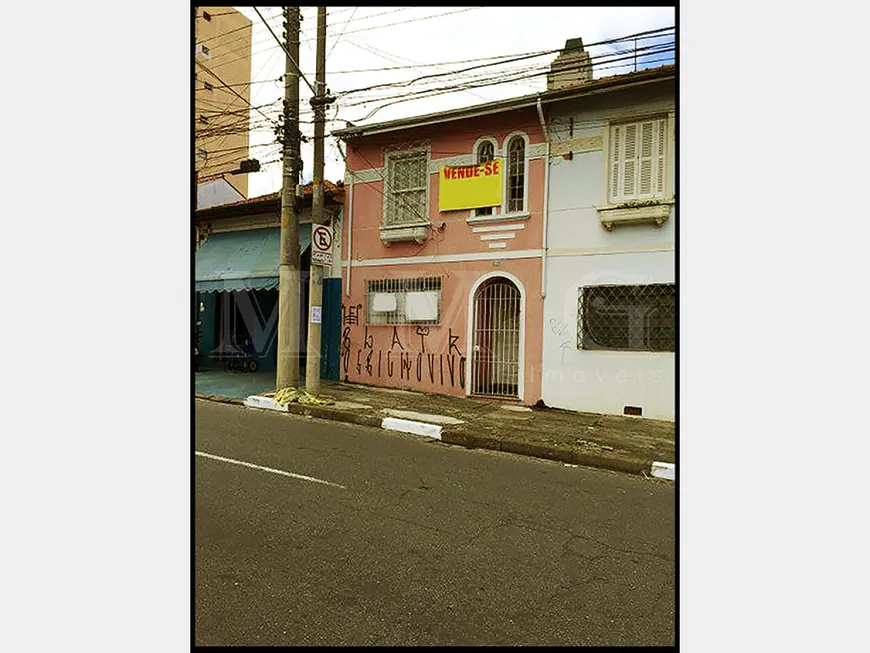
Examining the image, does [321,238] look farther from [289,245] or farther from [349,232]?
[349,232]

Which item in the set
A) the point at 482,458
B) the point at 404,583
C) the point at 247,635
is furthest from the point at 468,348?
the point at 247,635

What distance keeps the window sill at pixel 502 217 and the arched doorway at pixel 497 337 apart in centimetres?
78

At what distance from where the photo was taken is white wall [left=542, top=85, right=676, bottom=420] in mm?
5930

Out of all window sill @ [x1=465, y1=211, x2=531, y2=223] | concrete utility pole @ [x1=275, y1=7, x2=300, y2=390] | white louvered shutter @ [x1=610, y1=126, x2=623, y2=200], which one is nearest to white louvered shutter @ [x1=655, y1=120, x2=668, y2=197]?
white louvered shutter @ [x1=610, y1=126, x2=623, y2=200]

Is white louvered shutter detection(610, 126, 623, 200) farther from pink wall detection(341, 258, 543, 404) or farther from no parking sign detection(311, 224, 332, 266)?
no parking sign detection(311, 224, 332, 266)

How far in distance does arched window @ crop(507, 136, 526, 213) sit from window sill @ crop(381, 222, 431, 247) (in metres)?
1.20

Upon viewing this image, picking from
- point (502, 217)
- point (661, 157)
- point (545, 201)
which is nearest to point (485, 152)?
→ point (502, 217)

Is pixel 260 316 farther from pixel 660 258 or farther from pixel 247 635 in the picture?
pixel 247 635

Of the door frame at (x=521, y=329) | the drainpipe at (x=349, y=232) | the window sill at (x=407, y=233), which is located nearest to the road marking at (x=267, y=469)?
the door frame at (x=521, y=329)

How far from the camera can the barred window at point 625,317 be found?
587 cm

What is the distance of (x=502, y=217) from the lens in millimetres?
6590

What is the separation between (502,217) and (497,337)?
1.60 meters

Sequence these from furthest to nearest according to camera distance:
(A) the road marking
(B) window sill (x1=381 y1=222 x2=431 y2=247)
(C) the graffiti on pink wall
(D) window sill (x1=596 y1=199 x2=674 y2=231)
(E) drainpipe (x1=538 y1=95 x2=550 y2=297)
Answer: (C) the graffiti on pink wall < (B) window sill (x1=381 y1=222 x2=431 y2=247) < (E) drainpipe (x1=538 y1=95 x2=550 y2=297) < (D) window sill (x1=596 y1=199 x2=674 y2=231) < (A) the road marking

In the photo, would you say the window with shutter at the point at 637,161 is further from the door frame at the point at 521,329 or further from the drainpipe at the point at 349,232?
the drainpipe at the point at 349,232
